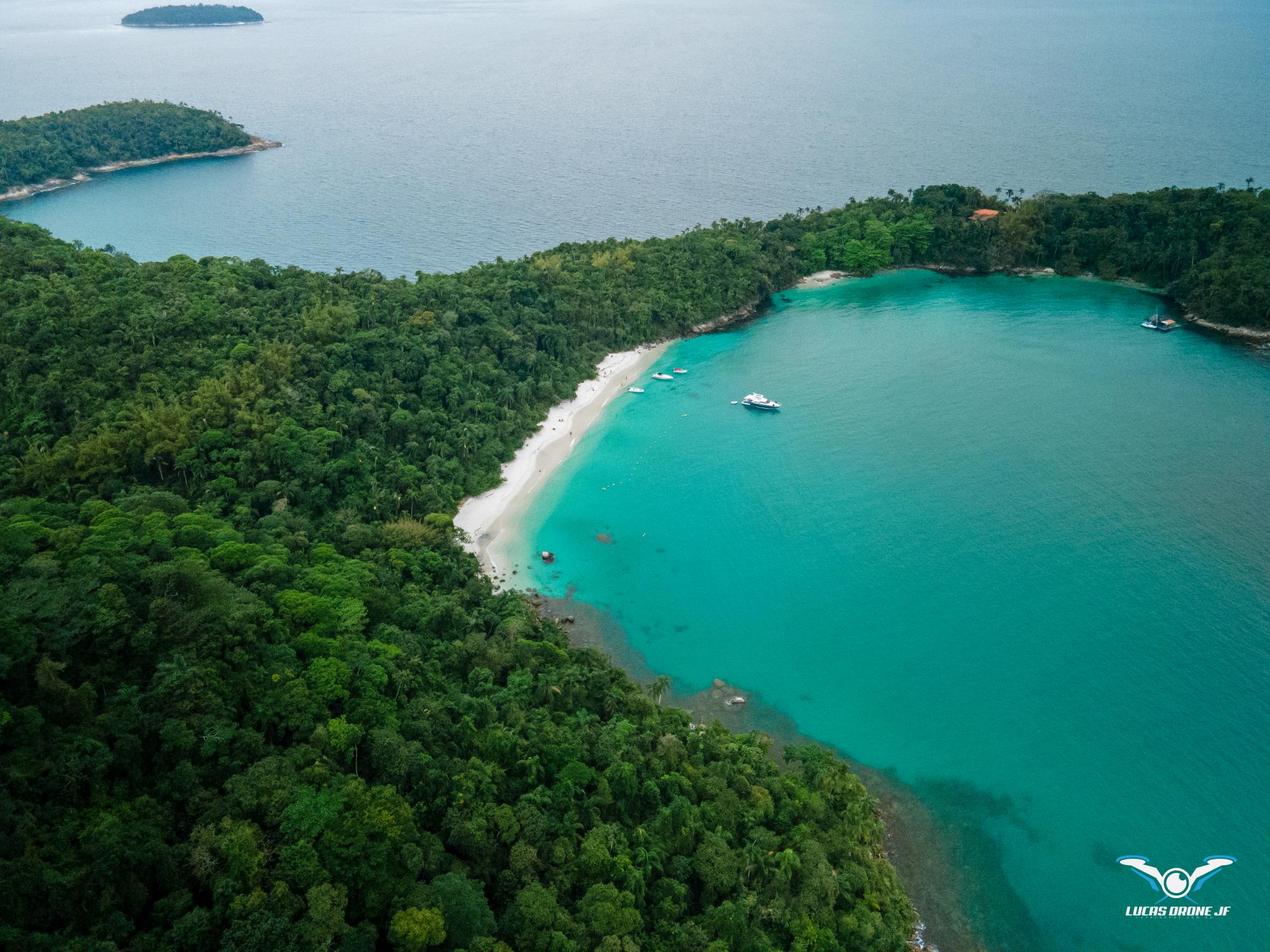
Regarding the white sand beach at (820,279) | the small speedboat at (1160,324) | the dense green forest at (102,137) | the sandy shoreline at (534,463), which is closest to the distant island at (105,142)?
the dense green forest at (102,137)

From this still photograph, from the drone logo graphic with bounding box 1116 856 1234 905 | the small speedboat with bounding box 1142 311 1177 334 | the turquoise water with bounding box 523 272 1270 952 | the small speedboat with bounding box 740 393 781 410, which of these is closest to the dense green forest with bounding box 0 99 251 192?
the turquoise water with bounding box 523 272 1270 952

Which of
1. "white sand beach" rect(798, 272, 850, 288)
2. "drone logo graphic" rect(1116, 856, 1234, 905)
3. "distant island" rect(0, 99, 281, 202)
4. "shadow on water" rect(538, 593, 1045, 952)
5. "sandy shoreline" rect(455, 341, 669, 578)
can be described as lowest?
"shadow on water" rect(538, 593, 1045, 952)

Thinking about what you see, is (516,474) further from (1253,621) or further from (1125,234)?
(1125,234)

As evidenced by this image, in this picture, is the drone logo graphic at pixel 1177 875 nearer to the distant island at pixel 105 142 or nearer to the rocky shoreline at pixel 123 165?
the rocky shoreline at pixel 123 165

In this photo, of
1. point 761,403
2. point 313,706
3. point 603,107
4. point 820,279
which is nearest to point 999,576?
point 761,403

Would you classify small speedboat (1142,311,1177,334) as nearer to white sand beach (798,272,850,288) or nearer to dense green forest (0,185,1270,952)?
white sand beach (798,272,850,288)

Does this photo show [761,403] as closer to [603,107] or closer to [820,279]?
[820,279]
